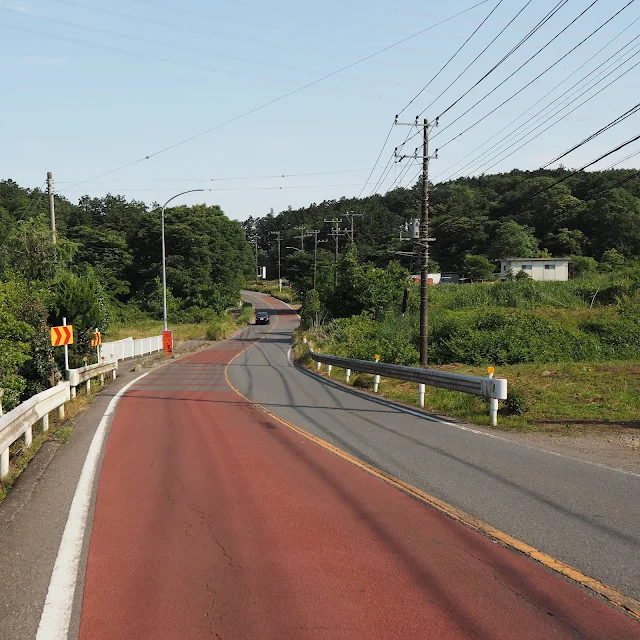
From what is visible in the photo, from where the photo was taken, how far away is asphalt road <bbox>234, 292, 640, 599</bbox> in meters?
5.52

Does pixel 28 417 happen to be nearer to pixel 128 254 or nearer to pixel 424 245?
pixel 424 245

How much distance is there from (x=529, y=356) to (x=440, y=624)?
81.9 feet

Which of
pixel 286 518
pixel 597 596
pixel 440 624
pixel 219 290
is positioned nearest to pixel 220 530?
pixel 286 518

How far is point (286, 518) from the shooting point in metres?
6.37

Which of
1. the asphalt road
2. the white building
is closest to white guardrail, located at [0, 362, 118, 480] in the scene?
the asphalt road

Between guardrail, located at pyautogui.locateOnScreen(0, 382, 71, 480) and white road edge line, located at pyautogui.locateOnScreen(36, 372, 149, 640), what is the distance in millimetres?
1038

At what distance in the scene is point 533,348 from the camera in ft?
91.9

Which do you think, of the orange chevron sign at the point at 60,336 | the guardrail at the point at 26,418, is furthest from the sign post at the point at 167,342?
the guardrail at the point at 26,418

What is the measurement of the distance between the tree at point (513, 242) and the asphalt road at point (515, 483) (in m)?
78.4

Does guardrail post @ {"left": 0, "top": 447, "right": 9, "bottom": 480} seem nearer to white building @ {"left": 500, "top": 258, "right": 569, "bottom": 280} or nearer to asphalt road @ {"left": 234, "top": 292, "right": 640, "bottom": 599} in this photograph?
asphalt road @ {"left": 234, "top": 292, "right": 640, "bottom": 599}

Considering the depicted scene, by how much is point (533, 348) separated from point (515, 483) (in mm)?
21477

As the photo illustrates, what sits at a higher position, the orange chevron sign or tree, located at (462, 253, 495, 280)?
tree, located at (462, 253, 495, 280)

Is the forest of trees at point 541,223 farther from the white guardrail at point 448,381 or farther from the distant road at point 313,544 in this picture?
the distant road at point 313,544

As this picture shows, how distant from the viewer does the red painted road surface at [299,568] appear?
4066 mm
